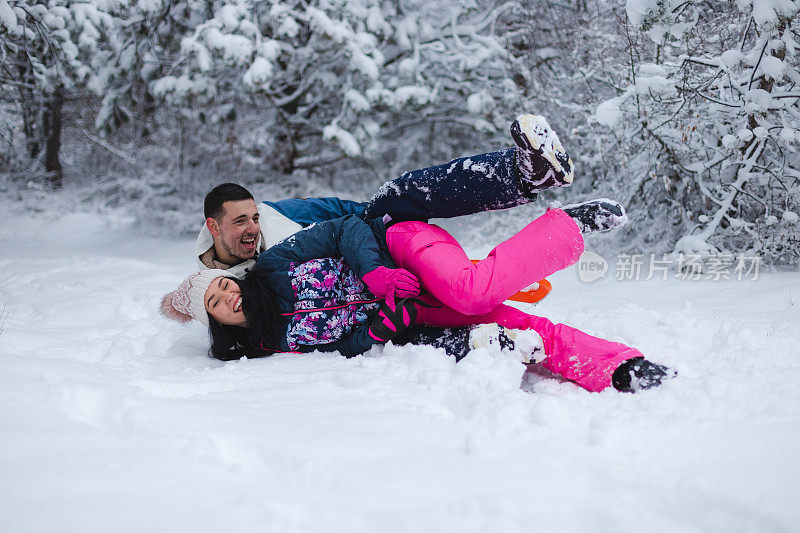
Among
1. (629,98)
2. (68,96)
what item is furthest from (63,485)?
(68,96)

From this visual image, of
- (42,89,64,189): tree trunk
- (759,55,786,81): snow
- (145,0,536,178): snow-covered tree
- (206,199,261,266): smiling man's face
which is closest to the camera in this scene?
(206,199,261,266): smiling man's face

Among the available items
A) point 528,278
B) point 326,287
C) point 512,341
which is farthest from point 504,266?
point 326,287

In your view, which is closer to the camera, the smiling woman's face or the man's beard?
the smiling woman's face

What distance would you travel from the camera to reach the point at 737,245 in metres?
4.07

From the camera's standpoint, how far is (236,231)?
8.80 ft

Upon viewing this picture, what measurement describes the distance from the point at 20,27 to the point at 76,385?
14.5 feet

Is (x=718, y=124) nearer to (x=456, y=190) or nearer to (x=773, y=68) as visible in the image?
(x=773, y=68)

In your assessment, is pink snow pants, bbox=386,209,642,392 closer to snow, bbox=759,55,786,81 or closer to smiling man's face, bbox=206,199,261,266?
smiling man's face, bbox=206,199,261,266

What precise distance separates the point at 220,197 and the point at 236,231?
0.83 ft

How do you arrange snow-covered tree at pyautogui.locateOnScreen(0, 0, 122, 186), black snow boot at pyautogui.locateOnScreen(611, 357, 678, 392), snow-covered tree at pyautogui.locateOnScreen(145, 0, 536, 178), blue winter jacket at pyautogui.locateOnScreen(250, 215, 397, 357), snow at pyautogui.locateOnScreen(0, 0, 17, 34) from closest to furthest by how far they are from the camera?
black snow boot at pyautogui.locateOnScreen(611, 357, 678, 392), blue winter jacket at pyautogui.locateOnScreen(250, 215, 397, 357), snow at pyautogui.locateOnScreen(0, 0, 17, 34), snow-covered tree at pyautogui.locateOnScreen(0, 0, 122, 186), snow-covered tree at pyautogui.locateOnScreen(145, 0, 536, 178)

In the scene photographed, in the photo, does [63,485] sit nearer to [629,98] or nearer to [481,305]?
[481,305]

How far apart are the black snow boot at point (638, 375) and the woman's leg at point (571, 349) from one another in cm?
2

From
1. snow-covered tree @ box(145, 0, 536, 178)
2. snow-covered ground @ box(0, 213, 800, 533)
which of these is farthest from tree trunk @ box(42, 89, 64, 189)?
snow-covered ground @ box(0, 213, 800, 533)

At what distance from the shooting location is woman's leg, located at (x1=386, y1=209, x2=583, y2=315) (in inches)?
73.5
